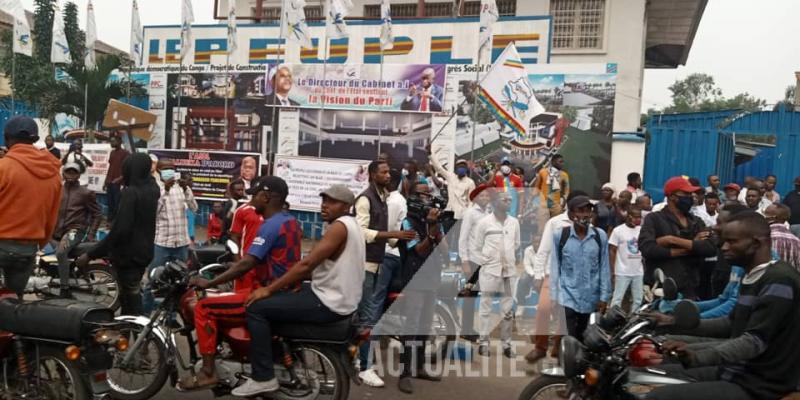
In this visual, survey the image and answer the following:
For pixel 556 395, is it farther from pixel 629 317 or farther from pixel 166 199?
pixel 166 199

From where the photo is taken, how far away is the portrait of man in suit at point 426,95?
16.8 m

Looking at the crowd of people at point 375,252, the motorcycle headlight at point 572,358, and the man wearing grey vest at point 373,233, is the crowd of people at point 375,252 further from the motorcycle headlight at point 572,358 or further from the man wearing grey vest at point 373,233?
the motorcycle headlight at point 572,358

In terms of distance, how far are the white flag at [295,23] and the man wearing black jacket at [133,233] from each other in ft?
40.4

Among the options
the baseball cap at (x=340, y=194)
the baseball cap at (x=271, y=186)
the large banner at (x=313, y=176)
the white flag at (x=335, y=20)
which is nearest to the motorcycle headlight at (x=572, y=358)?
the baseball cap at (x=340, y=194)

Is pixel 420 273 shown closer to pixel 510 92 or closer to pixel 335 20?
pixel 510 92

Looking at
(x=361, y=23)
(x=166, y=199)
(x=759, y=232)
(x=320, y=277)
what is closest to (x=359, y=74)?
(x=361, y=23)

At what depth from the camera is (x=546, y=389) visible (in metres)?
4.40

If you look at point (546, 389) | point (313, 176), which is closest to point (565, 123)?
point (313, 176)

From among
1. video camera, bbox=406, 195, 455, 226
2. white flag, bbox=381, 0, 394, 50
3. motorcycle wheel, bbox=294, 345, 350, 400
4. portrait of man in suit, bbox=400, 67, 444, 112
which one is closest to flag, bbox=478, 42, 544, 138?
video camera, bbox=406, 195, 455, 226

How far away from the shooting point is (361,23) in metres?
20.9

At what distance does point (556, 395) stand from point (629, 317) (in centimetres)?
64

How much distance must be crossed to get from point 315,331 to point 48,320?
1688mm

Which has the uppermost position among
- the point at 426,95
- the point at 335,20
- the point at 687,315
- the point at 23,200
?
the point at 335,20

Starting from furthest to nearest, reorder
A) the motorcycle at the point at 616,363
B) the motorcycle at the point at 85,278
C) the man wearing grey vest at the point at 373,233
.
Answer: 1. the motorcycle at the point at 85,278
2. the man wearing grey vest at the point at 373,233
3. the motorcycle at the point at 616,363
